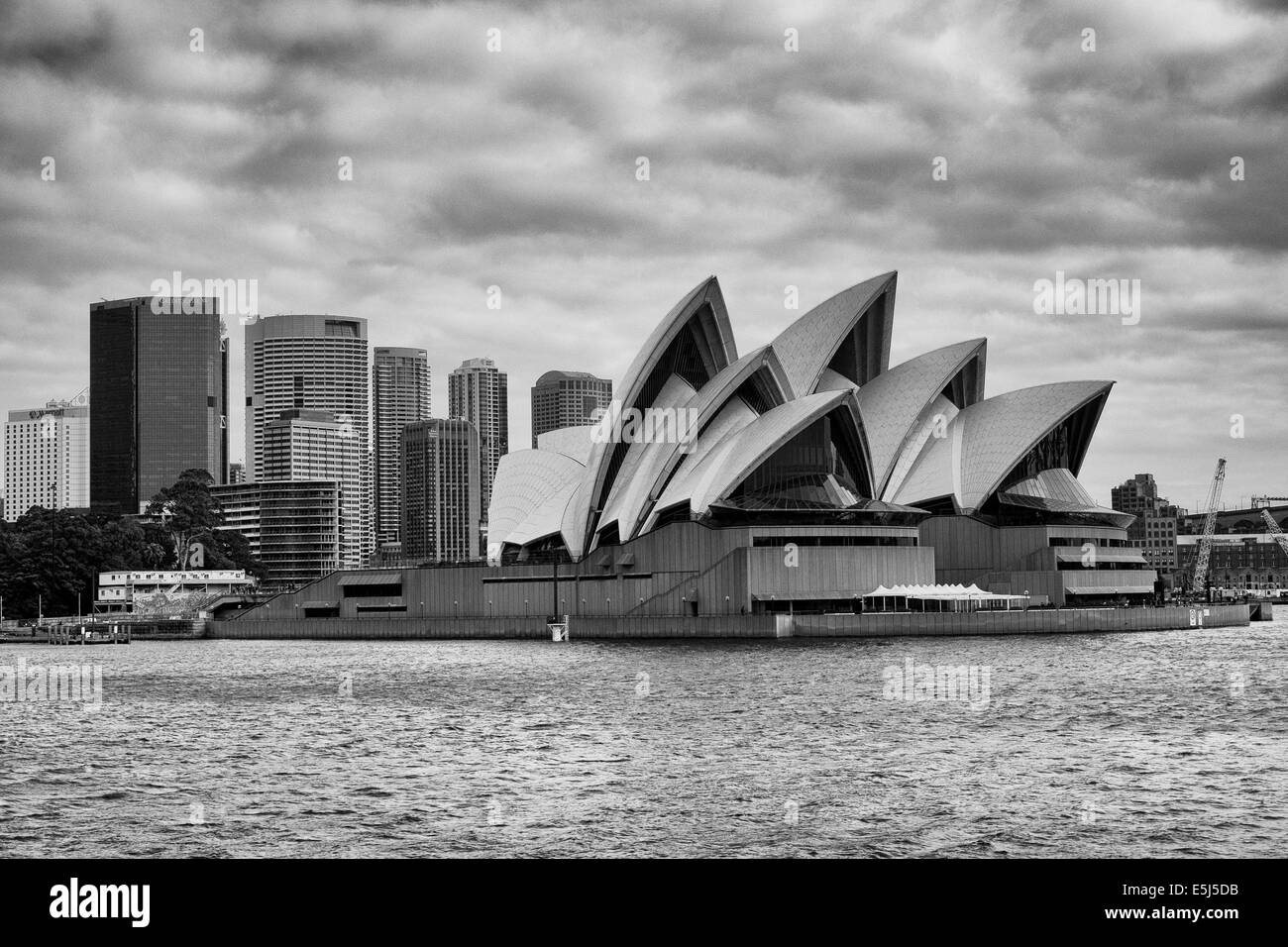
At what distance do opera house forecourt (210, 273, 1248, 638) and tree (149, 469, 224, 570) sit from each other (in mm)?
61458

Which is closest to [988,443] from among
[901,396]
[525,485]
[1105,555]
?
[901,396]

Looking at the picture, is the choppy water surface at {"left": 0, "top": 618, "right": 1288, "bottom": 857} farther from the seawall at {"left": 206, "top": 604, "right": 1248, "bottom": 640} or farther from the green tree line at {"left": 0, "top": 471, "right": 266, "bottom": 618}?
the green tree line at {"left": 0, "top": 471, "right": 266, "bottom": 618}

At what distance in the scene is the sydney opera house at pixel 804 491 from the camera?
271ft

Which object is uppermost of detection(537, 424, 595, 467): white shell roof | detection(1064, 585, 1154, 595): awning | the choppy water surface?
detection(537, 424, 595, 467): white shell roof

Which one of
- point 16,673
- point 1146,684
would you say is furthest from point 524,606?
point 1146,684

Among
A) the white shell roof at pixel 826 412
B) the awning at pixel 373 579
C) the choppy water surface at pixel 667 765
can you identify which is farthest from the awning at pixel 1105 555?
the awning at pixel 373 579

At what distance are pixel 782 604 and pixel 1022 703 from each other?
40138 millimetres

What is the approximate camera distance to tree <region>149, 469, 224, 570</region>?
523ft

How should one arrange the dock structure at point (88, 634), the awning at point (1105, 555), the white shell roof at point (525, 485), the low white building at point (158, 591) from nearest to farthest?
1. the awning at point (1105, 555)
2. the white shell roof at point (525, 485)
3. the dock structure at point (88, 634)
4. the low white building at point (158, 591)

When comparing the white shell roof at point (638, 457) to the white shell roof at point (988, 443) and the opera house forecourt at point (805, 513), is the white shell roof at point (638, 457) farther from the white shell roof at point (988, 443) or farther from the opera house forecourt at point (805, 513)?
the white shell roof at point (988, 443)

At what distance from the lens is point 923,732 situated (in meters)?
35.4

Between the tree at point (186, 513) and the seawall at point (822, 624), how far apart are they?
213 ft

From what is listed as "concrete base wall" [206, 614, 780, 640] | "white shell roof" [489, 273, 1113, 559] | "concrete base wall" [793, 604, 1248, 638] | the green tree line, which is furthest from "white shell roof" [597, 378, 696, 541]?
the green tree line

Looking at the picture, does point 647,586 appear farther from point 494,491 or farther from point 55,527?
point 55,527
